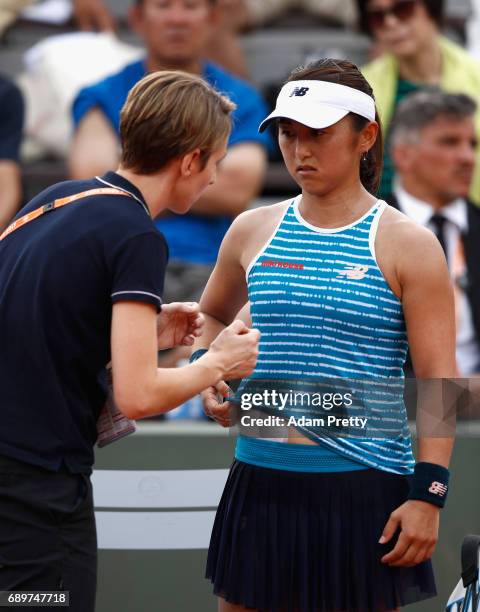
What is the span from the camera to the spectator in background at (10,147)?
14.7ft

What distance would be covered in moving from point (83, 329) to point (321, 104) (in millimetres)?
633

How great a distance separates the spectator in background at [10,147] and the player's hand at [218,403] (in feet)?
7.80

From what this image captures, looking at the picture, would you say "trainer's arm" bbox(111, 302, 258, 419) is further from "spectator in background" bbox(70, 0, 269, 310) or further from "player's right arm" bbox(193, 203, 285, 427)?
"spectator in background" bbox(70, 0, 269, 310)

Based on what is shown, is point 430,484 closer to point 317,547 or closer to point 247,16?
point 317,547

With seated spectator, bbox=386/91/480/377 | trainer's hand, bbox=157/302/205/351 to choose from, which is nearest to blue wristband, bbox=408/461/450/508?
trainer's hand, bbox=157/302/205/351

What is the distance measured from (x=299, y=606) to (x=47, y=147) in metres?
3.48

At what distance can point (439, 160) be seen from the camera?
4.25 meters

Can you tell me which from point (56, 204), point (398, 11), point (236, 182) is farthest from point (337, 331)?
point (398, 11)

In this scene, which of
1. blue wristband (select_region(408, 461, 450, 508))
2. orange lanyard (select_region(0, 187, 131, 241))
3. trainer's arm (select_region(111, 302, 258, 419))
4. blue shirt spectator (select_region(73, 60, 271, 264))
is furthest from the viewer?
blue shirt spectator (select_region(73, 60, 271, 264))

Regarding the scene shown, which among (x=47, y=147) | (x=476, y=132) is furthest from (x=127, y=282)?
(x=47, y=147)

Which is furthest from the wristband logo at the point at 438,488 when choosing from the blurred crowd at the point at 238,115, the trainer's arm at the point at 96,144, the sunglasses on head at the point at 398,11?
the sunglasses on head at the point at 398,11

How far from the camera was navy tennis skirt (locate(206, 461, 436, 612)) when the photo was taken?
6.98ft

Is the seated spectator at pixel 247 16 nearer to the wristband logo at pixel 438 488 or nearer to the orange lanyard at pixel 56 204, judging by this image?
the orange lanyard at pixel 56 204

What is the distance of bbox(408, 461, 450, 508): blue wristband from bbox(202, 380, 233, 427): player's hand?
1.36 feet
